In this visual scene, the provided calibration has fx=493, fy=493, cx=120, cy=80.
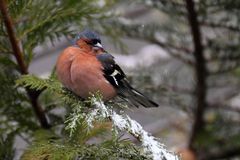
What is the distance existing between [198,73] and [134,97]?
629mm

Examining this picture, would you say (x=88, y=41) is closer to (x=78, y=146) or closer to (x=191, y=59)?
(x=78, y=146)

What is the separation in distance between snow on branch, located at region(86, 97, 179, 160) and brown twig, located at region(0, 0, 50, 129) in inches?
10.9

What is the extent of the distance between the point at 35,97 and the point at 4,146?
0.12 metres

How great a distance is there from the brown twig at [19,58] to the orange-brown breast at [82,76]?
Result: 0.25 ft

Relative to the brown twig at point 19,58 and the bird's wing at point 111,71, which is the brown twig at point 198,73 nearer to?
the bird's wing at point 111,71

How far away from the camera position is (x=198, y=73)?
1.55 meters

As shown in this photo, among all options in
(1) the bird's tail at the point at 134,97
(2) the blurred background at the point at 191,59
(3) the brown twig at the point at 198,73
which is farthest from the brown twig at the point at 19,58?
(3) the brown twig at the point at 198,73

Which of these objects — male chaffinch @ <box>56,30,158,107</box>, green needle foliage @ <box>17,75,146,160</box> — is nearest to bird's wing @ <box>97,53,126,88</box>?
male chaffinch @ <box>56,30,158,107</box>

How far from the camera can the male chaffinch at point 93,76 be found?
97 cm

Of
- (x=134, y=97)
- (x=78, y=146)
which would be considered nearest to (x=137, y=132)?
(x=78, y=146)

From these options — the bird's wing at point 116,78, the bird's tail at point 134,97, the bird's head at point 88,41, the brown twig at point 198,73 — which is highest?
the bird's head at point 88,41

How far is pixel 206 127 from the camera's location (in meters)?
1.70

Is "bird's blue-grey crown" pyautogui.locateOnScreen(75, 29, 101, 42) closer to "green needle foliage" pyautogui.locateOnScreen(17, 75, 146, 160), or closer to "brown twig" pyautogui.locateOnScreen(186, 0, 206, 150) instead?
"green needle foliage" pyautogui.locateOnScreen(17, 75, 146, 160)

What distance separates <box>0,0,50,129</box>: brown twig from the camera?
0.94 m
